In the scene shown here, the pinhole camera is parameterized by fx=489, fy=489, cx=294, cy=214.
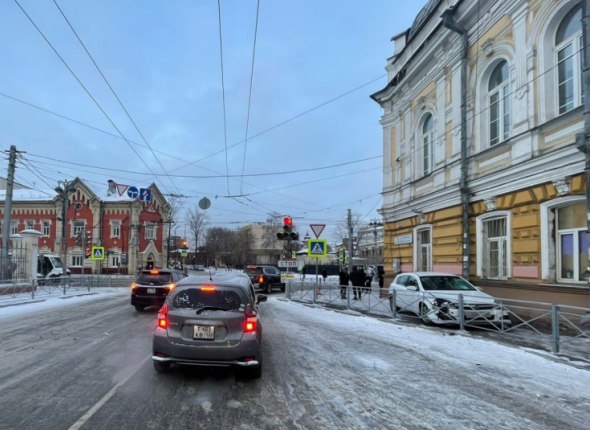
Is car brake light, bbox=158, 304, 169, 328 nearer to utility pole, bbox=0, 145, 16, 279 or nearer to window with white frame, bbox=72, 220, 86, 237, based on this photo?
utility pole, bbox=0, 145, 16, 279

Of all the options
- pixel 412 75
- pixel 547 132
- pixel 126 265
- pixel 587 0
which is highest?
pixel 412 75

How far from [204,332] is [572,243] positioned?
1033 cm

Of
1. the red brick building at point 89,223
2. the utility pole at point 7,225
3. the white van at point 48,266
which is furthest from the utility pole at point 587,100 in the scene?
the red brick building at point 89,223

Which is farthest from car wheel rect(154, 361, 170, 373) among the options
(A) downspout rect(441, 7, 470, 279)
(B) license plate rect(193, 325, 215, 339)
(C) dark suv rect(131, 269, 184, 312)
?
(A) downspout rect(441, 7, 470, 279)

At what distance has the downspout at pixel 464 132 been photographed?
17.0 meters

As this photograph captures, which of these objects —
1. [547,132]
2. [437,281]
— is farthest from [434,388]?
[547,132]

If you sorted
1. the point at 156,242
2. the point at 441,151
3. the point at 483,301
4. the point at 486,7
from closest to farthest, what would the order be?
the point at 483,301, the point at 486,7, the point at 441,151, the point at 156,242

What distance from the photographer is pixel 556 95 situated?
13.5 meters

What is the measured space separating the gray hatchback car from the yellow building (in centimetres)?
890

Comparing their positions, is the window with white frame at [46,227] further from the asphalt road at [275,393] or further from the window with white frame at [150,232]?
the asphalt road at [275,393]

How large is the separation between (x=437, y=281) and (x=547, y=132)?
523 centimetres

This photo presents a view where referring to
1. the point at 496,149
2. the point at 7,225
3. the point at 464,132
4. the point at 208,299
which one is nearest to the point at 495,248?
the point at 496,149

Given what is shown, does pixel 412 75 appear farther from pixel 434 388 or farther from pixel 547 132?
pixel 434 388

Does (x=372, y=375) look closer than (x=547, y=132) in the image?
Yes
